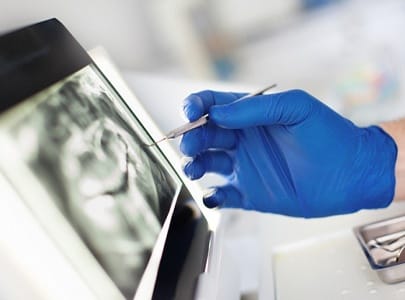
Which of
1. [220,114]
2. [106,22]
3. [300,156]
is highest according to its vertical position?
[106,22]

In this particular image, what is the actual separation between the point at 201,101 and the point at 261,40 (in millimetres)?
419

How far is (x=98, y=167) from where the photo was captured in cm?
66

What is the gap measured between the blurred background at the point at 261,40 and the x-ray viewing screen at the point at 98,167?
0.17 m

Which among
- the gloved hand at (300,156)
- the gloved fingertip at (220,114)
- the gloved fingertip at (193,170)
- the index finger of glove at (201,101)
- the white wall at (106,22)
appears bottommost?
the gloved hand at (300,156)

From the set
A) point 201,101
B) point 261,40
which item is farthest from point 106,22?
point 261,40

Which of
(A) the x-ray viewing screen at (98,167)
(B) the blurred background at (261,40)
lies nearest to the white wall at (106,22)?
(B) the blurred background at (261,40)

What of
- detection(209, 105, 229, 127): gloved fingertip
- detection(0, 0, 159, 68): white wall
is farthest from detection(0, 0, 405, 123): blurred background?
detection(209, 105, 229, 127): gloved fingertip

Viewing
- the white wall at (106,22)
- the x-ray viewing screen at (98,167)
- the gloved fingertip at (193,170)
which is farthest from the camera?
the gloved fingertip at (193,170)

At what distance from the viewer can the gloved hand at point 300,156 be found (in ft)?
2.96

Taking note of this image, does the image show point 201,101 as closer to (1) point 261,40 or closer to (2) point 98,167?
(2) point 98,167

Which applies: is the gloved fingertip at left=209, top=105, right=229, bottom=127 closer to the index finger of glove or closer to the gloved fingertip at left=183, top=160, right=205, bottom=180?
the index finger of glove

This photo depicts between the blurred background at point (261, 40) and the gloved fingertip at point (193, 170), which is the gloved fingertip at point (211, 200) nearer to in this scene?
the gloved fingertip at point (193, 170)

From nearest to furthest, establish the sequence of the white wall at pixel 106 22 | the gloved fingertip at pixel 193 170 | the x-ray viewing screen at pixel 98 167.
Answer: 1. the x-ray viewing screen at pixel 98 167
2. the white wall at pixel 106 22
3. the gloved fingertip at pixel 193 170

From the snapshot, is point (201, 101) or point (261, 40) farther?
point (261, 40)
